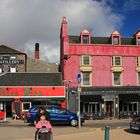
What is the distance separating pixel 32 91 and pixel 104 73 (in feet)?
27.5

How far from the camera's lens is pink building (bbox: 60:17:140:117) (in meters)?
45.4

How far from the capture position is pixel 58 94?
45.1 m

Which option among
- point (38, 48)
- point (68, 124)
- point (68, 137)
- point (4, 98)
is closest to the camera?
point (68, 137)

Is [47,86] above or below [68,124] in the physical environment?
above

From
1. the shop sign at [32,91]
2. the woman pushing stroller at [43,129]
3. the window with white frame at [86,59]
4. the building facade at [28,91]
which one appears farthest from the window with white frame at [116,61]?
the woman pushing stroller at [43,129]

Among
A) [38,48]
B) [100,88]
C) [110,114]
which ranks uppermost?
[38,48]

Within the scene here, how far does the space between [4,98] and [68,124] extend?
15.9m

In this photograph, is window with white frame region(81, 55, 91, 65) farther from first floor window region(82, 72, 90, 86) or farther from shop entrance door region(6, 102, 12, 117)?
shop entrance door region(6, 102, 12, 117)

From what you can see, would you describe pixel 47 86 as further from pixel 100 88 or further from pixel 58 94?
pixel 100 88

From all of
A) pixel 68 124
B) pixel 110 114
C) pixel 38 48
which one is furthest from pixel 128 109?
pixel 38 48

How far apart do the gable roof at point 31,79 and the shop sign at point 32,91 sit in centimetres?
116

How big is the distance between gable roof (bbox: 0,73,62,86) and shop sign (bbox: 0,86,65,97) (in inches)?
45.5

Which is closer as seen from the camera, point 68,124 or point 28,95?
point 68,124

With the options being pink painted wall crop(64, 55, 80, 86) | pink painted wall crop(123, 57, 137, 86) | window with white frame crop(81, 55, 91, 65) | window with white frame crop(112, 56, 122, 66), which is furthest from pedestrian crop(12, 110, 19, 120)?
pink painted wall crop(123, 57, 137, 86)
